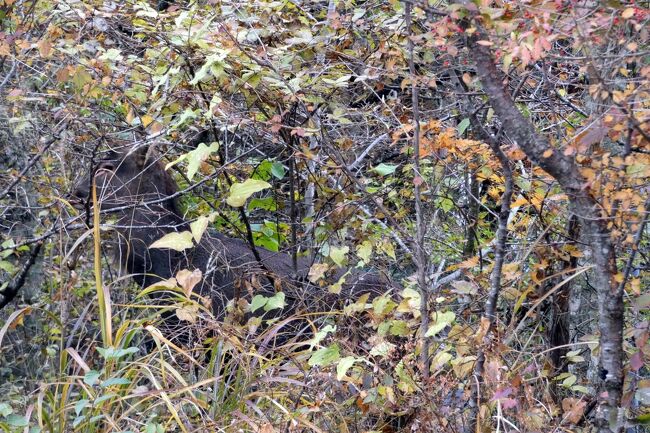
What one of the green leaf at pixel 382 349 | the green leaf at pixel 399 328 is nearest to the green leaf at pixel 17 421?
the green leaf at pixel 382 349

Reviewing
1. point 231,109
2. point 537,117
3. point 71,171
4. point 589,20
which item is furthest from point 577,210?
point 71,171

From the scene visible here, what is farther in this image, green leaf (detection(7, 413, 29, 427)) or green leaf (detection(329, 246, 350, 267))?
green leaf (detection(329, 246, 350, 267))

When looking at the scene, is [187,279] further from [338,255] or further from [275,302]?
[338,255]

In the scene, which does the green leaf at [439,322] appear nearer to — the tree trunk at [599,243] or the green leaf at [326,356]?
the green leaf at [326,356]

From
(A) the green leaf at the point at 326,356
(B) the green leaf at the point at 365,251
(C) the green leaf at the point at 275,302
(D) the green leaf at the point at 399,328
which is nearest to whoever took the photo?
(A) the green leaf at the point at 326,356

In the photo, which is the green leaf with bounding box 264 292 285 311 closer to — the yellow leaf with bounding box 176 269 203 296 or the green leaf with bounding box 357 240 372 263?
the yellow leaf with bounding box 176 269 203 296

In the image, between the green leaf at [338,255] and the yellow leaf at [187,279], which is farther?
the green leaf at [338,255]

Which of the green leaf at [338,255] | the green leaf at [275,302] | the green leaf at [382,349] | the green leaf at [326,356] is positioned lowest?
the green leaf at [275,302]

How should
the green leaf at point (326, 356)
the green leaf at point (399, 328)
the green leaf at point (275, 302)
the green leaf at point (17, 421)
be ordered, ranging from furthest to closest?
the green leaf at point (275, 302), the green leaf at point (399, 328), the green leaf at point (326, 356), the green leaf at point (17, 421)

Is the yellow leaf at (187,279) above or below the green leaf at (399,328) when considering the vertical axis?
above

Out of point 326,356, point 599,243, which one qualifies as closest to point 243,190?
point 326,356

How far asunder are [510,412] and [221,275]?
318 cm

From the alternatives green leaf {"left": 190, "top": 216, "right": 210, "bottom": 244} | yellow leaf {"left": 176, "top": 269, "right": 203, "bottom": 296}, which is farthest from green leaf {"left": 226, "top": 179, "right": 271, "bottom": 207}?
yellow leaf {"left": 176, "top": 269, "right": 203, "bottom": 296}

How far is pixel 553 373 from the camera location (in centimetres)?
403
